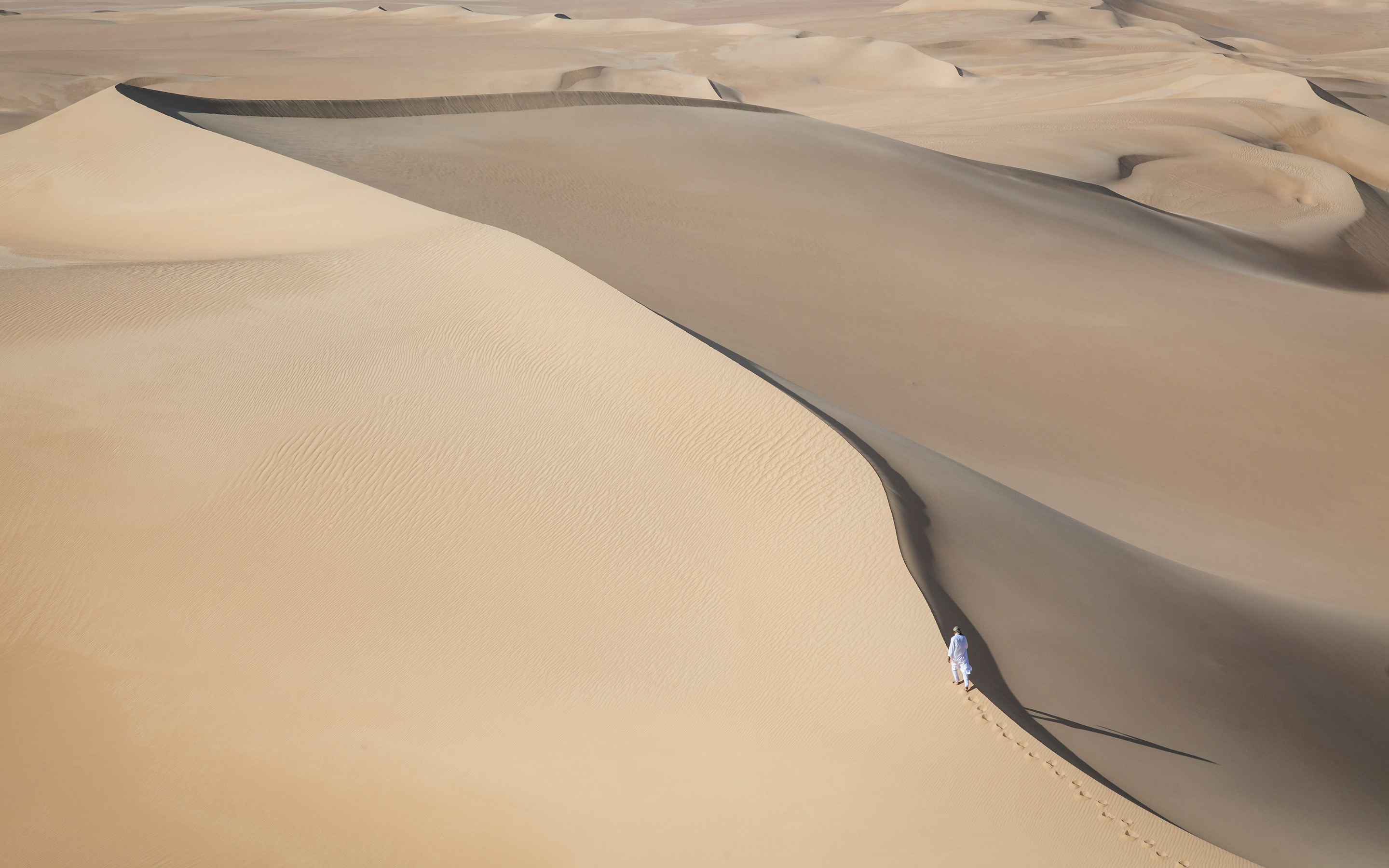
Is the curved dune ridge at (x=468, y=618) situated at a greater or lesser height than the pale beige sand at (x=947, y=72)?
lesser

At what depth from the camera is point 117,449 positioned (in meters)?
5.98

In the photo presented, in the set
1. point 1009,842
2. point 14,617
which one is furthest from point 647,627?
point 14,617

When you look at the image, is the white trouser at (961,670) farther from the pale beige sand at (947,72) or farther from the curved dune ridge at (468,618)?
A: the pale beige sand at (947,72)

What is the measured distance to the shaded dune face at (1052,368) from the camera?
5426mm

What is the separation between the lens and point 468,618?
5.21m

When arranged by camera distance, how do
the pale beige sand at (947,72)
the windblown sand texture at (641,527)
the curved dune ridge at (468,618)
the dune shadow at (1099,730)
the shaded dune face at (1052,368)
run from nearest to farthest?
the curved dune ridge at (468,618) → the windblown sand texture at (641,527) → the dune shadow at (1099,730) → the shaded dune face at (1052,368) → the pale beige sand at (947,72)

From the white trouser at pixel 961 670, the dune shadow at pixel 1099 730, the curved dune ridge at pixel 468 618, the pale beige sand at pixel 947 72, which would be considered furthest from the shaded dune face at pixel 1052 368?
the pale beige sand at pixel 947 72

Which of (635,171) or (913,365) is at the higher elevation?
(635,171)

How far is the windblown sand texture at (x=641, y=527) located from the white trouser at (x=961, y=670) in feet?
0.23

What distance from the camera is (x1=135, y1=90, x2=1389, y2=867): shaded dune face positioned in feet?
17.8

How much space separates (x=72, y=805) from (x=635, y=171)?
10359mm

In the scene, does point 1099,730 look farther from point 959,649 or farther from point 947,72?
point 947,72

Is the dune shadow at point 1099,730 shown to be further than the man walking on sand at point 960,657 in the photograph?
Yes

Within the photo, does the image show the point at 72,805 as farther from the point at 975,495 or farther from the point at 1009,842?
the point at 975,495
